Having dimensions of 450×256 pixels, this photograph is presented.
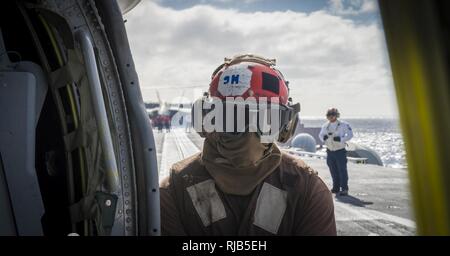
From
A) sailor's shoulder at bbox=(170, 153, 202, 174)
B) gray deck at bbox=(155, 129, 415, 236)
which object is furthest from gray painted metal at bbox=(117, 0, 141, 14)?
gray deck at bbox=(155, 129, 415, 236)

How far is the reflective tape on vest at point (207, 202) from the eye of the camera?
2074 mm

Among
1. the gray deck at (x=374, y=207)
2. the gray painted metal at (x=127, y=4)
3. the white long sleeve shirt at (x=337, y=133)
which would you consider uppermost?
the gray painted metal at (x=127, y=4)

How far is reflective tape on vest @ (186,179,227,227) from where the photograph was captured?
6.81 feet

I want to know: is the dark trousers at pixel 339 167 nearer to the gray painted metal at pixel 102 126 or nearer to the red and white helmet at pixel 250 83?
the red and white helmet at pixel 250 83

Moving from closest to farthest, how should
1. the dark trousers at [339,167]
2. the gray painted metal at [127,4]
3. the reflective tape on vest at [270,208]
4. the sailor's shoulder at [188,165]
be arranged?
the reflective tape on vest at [270,208] < the gray painted metal at [127,4] < the sailor's shoulder at [188,165] < the dark trousers at [339,167]

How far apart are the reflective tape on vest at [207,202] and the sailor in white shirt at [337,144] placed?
580cm

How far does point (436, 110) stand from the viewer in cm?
137

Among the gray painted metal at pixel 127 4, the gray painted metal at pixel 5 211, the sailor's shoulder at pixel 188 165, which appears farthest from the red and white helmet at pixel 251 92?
the gray painted metal at pixel 5 211

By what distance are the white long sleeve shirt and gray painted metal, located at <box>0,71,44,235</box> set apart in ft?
21.8

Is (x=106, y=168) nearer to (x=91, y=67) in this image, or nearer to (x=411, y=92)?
(x=91, y=67)

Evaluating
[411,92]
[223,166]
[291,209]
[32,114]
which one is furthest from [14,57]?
[411,92]

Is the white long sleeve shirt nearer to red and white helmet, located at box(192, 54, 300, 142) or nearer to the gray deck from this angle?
the gray deck

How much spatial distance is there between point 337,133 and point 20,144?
6.75m

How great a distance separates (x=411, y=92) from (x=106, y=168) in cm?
137
